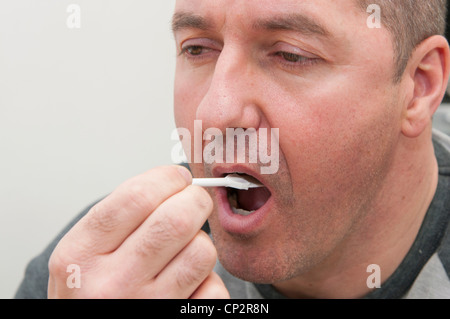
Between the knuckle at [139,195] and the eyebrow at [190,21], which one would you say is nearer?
the knuckle at [139,195]

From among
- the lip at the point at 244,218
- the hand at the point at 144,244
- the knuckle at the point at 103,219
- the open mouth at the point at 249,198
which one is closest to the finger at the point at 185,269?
the hand at the point at 144,244

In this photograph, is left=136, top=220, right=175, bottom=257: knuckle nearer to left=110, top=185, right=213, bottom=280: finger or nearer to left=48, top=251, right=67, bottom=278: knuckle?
left=110, top=185, right=213, bottom=280: finger

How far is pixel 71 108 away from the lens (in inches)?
67.9

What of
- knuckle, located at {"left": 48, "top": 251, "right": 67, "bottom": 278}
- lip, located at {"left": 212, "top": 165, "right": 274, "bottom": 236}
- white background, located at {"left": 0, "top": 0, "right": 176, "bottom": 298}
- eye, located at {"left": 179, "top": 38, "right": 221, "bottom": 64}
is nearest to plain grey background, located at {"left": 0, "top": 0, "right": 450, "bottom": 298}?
white background, located at {"left": 0, "top": 0, "right": 176, "bottom": 298}

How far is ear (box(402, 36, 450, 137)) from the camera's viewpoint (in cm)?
103

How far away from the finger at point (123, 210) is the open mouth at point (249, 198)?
36cm

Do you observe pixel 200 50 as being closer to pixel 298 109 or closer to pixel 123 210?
pixel 298 109

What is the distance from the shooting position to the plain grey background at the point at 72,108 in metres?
1.68

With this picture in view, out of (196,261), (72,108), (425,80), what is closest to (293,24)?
(425,80)

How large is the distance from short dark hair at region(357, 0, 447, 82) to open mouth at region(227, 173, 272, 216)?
1.21ft

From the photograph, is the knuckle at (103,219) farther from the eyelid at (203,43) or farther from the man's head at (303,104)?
the eyelid at (203,43)

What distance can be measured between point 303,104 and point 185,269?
0.39 metres

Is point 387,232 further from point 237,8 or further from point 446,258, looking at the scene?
point 237,8

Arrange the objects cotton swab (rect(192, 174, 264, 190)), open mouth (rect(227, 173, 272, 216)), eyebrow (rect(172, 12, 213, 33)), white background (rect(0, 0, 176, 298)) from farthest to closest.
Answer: white background (rect(0, 0, 176, 298)) → open mouth (rect(227, 173, 272, 216)) → eyebrow (rect(172, 12, 213, 33)) → cotton swab (rect(192, 174, 264, 190))
